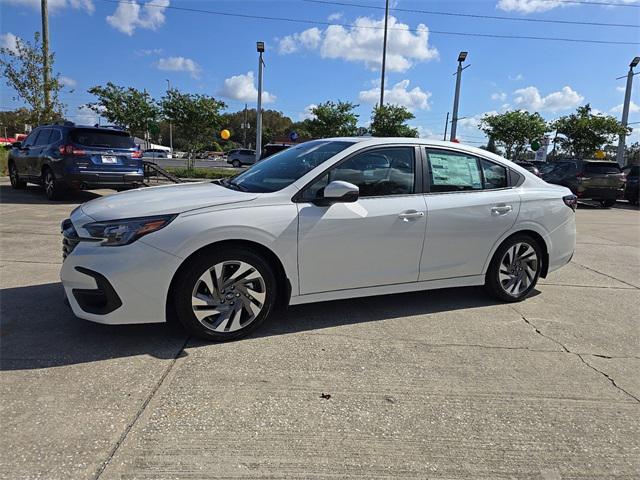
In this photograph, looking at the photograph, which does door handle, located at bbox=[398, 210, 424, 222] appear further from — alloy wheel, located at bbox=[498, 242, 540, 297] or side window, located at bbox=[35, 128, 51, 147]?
side window, located at bbox=[35, 128, 51, 147]

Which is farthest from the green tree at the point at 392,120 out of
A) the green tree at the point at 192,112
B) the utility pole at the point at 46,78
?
the utility pole at the point at 46,78

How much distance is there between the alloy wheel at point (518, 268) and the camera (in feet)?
15.5

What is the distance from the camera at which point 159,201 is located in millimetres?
3643

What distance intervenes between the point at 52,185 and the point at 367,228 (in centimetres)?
981

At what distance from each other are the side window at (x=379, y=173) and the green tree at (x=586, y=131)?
94.4 feet

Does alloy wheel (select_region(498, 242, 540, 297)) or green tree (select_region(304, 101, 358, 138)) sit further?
green tree (select_region(304, 101, 358, 138))

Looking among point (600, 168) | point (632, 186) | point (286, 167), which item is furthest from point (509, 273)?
point (632, 186)

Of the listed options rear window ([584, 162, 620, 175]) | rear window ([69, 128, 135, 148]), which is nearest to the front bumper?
rear window ([69, 128, 135, 148])

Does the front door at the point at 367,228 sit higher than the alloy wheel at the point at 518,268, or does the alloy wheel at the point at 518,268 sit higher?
the front door at the point at 367,228

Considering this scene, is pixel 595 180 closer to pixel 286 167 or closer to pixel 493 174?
pixel 493 174

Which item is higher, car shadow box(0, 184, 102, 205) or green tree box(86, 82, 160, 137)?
green tree box(86, 82, 160, 137)

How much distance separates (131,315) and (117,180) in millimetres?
8457

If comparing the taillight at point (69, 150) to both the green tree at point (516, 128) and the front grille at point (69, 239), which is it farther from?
the green tree at point (516, 128)

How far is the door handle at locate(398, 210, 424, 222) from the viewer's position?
4.05 m
